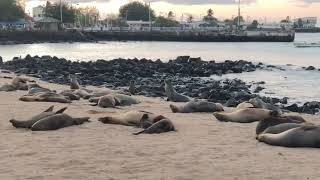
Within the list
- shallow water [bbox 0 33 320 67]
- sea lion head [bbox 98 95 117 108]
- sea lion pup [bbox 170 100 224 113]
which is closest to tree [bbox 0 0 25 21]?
shallow water [bbox 0 33 320 67]

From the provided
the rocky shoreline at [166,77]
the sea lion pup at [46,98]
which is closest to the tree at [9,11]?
the rocky shoreline at [166,77]

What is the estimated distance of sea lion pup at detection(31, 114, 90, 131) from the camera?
36.7ft

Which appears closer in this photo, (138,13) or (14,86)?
(14,86)

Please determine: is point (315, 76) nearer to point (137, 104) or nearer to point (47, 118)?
point (137, 104)

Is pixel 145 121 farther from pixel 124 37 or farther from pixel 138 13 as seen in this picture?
pixel 138 13

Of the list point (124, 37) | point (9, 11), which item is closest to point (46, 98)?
point (124, 37)

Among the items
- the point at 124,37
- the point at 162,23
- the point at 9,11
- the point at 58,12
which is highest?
the point at 58,12

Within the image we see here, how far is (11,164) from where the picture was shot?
26.6 ft

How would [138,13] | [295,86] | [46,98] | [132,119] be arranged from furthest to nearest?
[138,13]
[295,86]
[46,98]
[132,119]

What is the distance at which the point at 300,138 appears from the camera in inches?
374

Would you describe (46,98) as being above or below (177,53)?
above

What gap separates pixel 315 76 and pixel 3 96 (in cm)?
2418

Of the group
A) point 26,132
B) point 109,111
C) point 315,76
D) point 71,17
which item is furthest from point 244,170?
point 71,17

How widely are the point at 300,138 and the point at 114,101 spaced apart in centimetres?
720
